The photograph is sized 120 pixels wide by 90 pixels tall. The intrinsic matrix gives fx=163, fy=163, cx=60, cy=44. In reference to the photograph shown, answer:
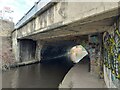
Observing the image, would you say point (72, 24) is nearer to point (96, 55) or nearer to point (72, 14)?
point (72, 14)

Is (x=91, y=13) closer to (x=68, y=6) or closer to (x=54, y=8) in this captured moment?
(x=68, y=6)

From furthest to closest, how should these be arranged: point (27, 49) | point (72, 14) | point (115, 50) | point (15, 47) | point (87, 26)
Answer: point (27, 49) → point (15, 47) → point (87, 26) → point (72, 14) → point (115, 50)

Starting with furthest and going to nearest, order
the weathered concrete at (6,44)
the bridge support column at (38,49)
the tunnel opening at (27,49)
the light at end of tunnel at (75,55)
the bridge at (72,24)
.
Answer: the light at end of tunnel at (75,55) < the bridge support column at (38,49) < the tunnel opening at (27,49) < the weathered concrete at (6,44) < the bridge at (72,24)

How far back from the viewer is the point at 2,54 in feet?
60.3

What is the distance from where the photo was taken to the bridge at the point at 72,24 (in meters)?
5.99

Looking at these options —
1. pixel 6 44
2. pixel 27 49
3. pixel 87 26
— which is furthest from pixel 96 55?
pixel 6 44

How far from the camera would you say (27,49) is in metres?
21.7

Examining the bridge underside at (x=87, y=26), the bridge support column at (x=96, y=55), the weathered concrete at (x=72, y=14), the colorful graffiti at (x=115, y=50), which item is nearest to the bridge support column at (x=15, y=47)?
the weathered concrete at (x=72, y=14)

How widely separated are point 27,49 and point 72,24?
14825mm

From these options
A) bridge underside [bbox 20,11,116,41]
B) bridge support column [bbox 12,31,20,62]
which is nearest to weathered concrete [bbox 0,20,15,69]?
bridge support column [bbox 12,31,20,62]

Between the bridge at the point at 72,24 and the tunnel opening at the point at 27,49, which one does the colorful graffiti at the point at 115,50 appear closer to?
the bridge at the point at 72,24

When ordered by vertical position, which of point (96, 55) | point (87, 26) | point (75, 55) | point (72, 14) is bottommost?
point (75, 55)

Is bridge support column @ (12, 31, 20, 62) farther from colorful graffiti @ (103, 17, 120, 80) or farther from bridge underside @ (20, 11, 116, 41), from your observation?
colorful graffiti @ (103, 17, 120, 80)

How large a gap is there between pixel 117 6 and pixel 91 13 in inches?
51.8
